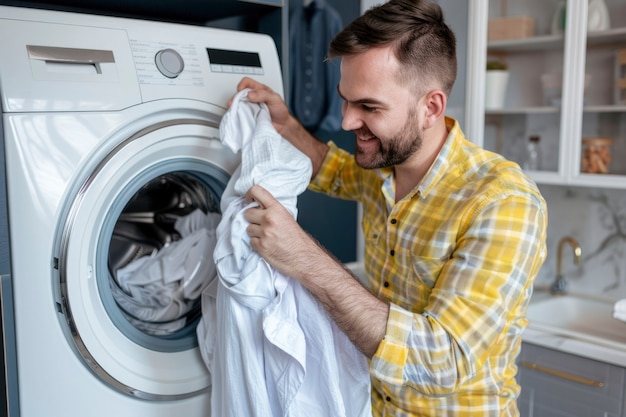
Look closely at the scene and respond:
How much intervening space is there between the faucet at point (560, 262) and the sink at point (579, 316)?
0.03 meters

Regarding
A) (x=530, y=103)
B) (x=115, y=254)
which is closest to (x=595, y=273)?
(x=530, y=103)

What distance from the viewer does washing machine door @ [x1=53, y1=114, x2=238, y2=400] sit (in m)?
1.20

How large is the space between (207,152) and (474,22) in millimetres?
1334

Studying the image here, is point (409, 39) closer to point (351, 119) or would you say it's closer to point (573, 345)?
point (351, 119)

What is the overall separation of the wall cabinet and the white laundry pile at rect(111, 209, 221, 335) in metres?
1.24

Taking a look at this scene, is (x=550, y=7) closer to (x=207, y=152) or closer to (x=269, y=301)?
(x=207, y=152)

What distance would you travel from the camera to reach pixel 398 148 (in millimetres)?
1327

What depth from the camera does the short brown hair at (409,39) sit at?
1.26 metres

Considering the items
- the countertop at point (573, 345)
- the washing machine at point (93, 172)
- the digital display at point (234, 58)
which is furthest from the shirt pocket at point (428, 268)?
the countertop at point (573, 345)

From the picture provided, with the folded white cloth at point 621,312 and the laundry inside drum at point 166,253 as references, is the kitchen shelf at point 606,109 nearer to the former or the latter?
the folded white cloth at point 621,312

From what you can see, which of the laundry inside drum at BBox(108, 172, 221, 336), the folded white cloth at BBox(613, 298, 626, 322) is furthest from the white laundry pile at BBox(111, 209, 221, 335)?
the folded white cloth at BBox(613, 298, 626, 322)

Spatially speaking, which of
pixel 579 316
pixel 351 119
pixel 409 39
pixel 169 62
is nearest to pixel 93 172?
pixel 169 62

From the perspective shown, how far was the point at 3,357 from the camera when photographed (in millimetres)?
1150

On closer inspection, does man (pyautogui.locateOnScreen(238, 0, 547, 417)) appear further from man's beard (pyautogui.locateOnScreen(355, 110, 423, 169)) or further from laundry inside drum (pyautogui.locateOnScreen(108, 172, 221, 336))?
laundry inside drum (pyautogui.locateOnScreen(108, 172, 221, 336))
